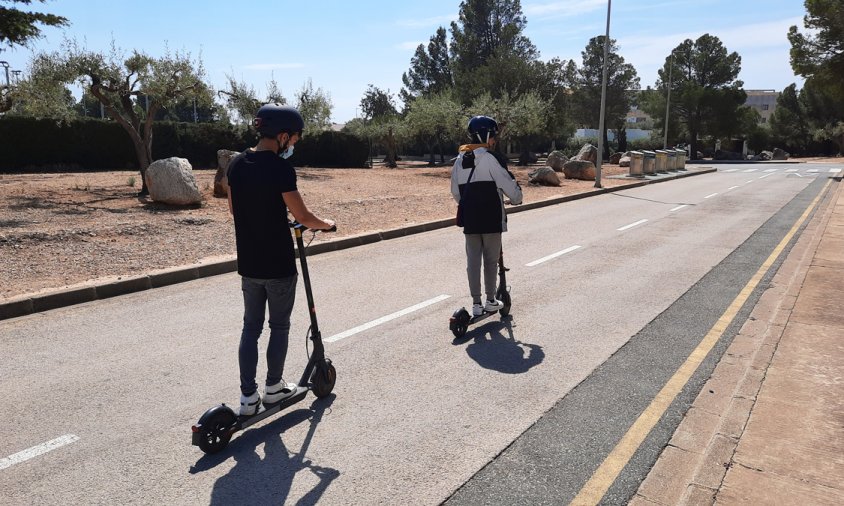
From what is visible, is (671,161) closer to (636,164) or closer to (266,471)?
(636,164)

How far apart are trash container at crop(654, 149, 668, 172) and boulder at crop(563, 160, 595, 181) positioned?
6.63 metres

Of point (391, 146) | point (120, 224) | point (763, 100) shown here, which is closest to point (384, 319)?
point (120, 224)

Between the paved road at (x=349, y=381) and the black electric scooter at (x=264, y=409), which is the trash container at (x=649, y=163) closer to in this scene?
the paved road at (x=349, y=381)

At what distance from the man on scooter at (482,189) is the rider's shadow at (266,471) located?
2456 mm

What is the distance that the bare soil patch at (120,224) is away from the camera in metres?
8.14

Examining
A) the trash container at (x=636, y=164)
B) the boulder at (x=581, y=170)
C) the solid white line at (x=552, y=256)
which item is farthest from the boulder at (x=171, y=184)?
the trash container at (x=636, y=164)

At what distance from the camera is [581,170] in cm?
2756

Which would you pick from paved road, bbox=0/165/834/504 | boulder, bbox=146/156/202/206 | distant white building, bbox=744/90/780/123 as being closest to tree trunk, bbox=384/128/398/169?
boulder, bbox=146/156/202/206

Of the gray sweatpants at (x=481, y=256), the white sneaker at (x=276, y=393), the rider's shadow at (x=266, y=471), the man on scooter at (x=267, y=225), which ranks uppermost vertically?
the man on scooter at (x=267, y=225)

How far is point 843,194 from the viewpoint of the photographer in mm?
→ 20250

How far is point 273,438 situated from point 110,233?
26.1 ft

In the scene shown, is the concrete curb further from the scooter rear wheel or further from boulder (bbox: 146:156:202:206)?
boulder (bbox: 146:156:202:206)

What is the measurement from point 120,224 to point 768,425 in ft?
34.7

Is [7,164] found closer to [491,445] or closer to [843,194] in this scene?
[491,445]
